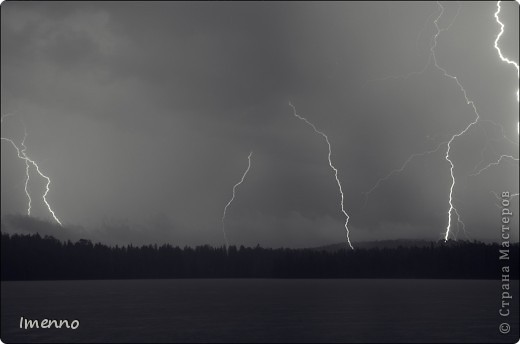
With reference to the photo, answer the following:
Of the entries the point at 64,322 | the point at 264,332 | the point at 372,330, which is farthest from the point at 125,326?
the point at 372,330

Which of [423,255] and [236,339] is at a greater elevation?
[423,255]

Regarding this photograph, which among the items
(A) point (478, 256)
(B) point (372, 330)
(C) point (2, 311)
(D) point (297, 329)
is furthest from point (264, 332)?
(A) point (478, 256)

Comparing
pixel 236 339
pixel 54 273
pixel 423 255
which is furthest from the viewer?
pixel 423 255

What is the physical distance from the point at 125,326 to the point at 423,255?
14366cm

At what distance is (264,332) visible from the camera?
46219 mm

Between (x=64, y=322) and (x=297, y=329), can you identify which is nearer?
(x=297, y=329)

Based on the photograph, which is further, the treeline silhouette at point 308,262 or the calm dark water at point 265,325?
the treeline silhouette at point 308,262

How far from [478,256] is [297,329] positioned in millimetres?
120496

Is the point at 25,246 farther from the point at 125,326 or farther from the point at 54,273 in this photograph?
the point at 125,326

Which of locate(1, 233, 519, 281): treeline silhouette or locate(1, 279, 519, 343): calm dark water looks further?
locate(1, 233, 519, 281): treeline silhouette

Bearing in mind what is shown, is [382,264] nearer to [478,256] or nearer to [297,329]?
[478,256]

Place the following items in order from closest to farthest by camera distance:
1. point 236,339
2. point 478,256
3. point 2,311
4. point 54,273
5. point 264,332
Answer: point 236,339
point 264,332
point 2,311
point 478,256
point 54,273

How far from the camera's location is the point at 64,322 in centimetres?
5412

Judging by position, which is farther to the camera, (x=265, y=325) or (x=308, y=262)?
(x=308, y=262)
